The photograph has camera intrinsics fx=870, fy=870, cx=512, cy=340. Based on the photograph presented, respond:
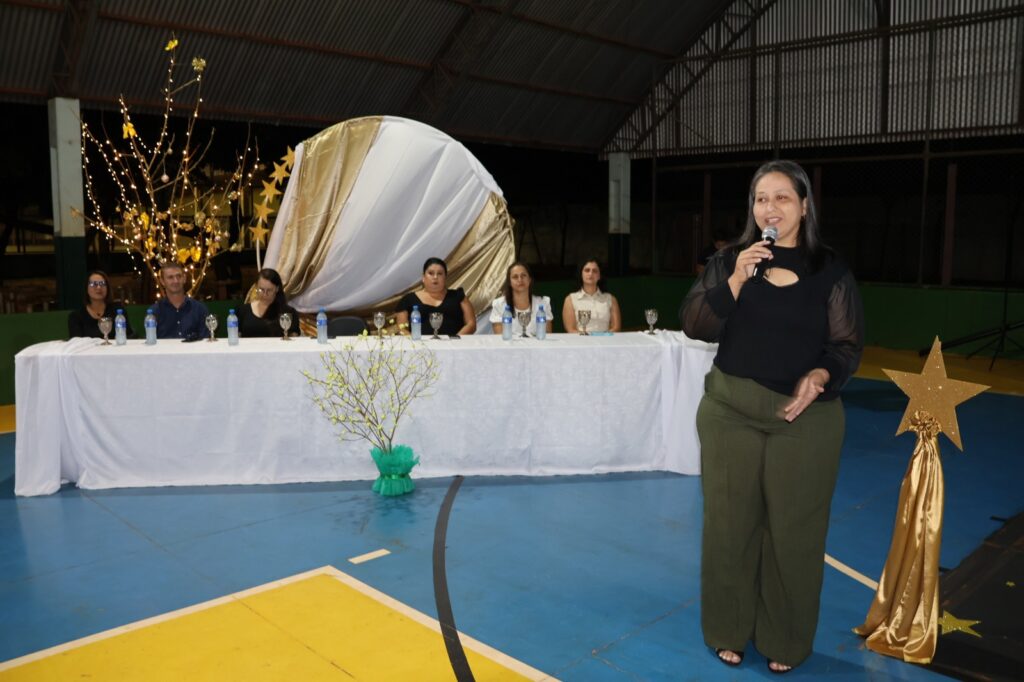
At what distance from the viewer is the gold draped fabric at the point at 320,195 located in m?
6.12

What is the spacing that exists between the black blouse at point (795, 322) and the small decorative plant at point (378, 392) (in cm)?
248

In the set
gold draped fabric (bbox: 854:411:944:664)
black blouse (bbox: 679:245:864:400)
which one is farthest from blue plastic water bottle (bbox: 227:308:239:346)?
gold draped fabric (bbox: 854:411:944:664)

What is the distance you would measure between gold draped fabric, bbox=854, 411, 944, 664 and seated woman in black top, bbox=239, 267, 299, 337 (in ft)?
12.8

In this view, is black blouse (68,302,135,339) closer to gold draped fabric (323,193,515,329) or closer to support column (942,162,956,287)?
gold draped fabric (323,193,515,329)

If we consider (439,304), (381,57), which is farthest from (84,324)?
(381,57)

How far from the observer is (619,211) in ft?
46.7

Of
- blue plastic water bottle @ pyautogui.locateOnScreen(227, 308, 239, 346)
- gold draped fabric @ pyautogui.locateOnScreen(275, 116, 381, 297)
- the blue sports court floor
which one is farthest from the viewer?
gold draped fabric @ pyautogui.locateOnScreen(275, 116, 381, 297)

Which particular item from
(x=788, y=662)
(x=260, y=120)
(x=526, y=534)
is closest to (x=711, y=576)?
(x=788, y=662)

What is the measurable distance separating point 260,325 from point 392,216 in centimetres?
122

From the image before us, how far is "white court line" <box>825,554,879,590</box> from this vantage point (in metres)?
3.57

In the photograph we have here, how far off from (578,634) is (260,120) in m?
9.24

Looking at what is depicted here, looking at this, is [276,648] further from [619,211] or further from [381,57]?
[619,211]

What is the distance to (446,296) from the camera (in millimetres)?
5930

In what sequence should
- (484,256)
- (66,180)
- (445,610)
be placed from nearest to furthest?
(445,610), (484,256), (66,180)
